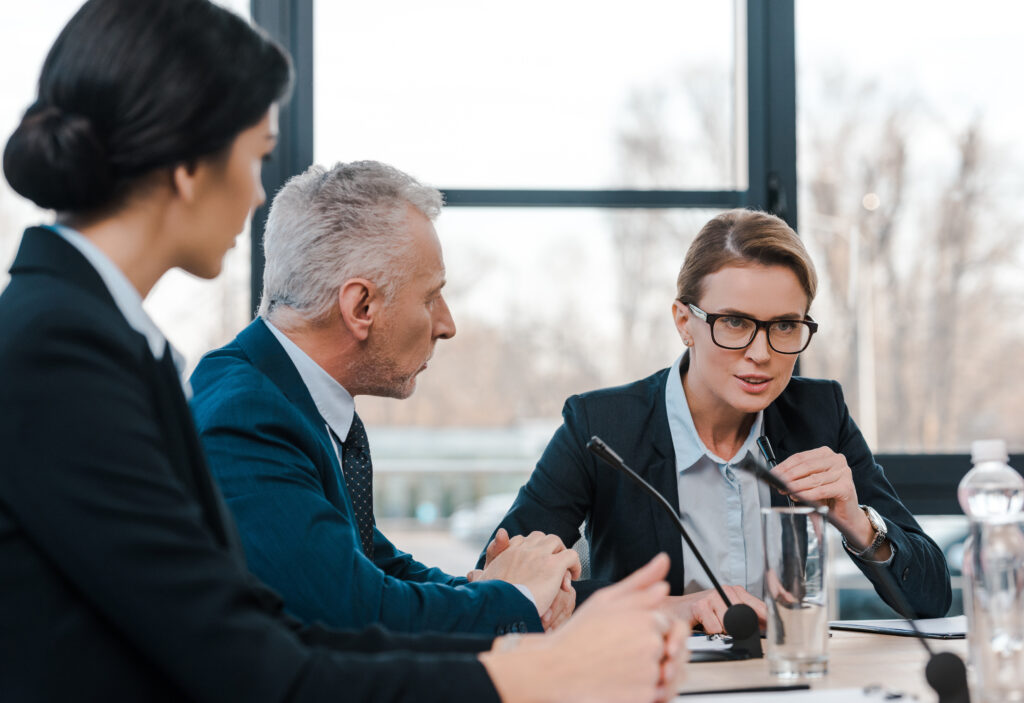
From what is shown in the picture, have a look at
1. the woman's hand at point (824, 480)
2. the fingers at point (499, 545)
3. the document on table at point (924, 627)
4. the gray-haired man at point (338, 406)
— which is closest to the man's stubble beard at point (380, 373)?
the gray-haired man at point (338, 406)

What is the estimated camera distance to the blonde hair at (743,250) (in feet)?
6.31

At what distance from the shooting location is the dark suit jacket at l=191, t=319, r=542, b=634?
3.97 feet

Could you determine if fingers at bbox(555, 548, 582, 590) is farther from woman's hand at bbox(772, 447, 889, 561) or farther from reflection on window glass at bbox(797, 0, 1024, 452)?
reflection on window glass at bbox(797, 0, 1024, 452)

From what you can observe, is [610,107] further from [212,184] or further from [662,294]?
[212,184]

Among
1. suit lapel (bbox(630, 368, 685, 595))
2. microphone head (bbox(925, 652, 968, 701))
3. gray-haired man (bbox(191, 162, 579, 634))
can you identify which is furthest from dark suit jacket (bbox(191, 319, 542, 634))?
suit lapel (bbox(630, 368, 685, 595))

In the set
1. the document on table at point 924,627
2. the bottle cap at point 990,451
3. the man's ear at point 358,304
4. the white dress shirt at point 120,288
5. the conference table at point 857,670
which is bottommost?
the document on table at point 924,627

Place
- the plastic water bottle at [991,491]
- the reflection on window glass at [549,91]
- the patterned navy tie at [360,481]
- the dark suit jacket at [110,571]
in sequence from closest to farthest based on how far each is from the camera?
the dark suit jacket at [110,571], the plastic water bottle at [991,491], the patterned navy tie at [360,481], the reflection on window glass at [549,91]

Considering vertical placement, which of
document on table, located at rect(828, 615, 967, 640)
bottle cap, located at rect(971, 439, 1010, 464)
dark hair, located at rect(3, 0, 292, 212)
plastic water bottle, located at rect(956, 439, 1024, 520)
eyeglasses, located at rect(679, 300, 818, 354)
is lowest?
document on table, located at rect(828, 615, 967, 640)

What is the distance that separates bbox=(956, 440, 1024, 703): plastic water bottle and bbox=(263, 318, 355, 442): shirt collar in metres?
0.91

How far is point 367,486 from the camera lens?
5.38 feet

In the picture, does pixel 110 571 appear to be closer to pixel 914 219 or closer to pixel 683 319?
pixel 683 319

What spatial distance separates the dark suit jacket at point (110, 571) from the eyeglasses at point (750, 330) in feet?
3.91

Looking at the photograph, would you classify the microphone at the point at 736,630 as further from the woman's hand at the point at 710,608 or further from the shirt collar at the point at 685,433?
the shirt collar at the point at 685,433

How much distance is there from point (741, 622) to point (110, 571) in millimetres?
868
